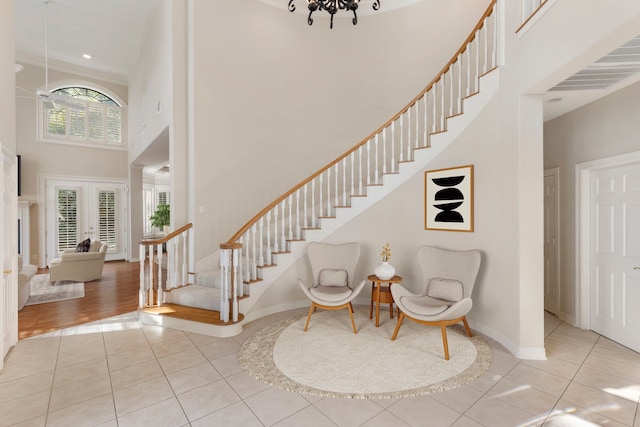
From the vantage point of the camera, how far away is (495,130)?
3324 millimetres

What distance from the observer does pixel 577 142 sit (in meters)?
3.65

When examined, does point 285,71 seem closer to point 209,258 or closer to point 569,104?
point 209,258

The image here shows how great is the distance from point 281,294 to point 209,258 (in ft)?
4.65

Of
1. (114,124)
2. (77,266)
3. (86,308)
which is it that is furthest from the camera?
(114,124)

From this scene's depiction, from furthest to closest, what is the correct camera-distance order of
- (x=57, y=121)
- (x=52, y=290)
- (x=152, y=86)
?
(x=57, y=121), (x=152, y=86), (x=52, y=290)

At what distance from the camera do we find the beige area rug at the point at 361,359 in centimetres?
247

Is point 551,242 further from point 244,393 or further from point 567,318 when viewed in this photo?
point 244,393

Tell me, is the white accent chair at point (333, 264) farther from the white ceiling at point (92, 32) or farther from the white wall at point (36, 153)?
the white wall at point (36, 153)

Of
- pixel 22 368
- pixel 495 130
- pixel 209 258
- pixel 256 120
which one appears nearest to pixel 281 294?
pixel 209 258

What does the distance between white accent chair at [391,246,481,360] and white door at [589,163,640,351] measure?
147cm

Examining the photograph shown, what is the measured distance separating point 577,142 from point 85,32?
9730mm

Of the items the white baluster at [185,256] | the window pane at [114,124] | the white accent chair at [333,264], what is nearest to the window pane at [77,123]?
the window pane at [114,124]

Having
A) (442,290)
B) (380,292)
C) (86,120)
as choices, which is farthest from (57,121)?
(442,290)

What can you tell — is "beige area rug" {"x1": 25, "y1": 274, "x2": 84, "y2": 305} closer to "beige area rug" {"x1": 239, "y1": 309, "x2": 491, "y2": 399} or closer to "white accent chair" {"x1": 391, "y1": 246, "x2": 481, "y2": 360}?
"beige area rug" {"x1": 239, "y1": 309, "x2": 491, "y2": 399}
